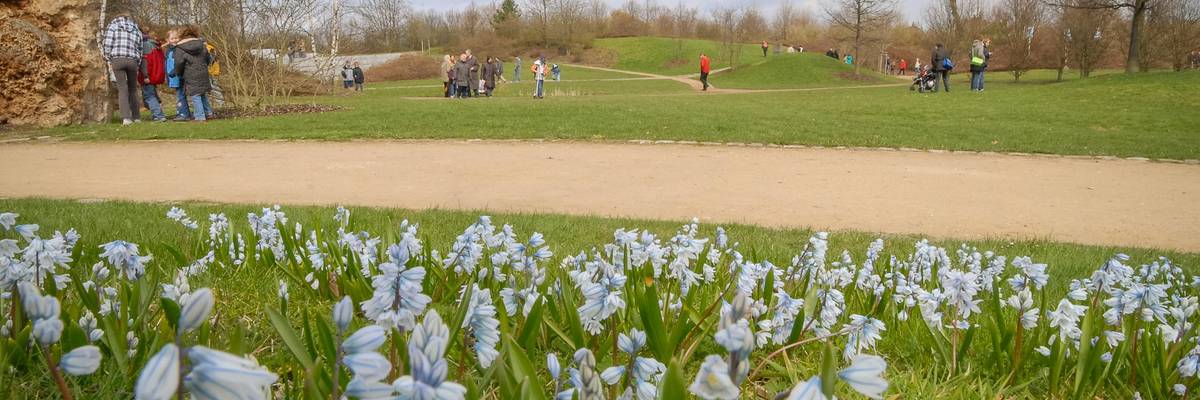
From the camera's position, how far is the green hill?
1624 inches

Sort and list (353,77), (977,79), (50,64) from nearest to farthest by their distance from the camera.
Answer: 1. (50,64)
2. (977,79)
3. (353,77)

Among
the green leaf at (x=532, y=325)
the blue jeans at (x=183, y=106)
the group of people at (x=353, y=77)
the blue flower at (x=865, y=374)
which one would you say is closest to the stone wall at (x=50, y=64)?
the blue jeans at (x=183, y=106)

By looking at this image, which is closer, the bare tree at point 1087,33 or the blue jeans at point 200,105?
the blue jeans at point 200,105

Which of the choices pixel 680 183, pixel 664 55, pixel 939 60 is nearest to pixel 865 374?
pixel 680 183

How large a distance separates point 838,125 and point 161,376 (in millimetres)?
14557

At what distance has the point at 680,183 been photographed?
7.94 metres

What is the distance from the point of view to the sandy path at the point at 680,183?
6.45 m

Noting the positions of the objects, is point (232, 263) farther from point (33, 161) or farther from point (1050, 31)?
point (1050, 31)

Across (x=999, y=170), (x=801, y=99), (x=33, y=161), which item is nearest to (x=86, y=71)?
(x=33, y=161)

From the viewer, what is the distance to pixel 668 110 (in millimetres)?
17484

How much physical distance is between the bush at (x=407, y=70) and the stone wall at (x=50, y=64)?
35.6 m

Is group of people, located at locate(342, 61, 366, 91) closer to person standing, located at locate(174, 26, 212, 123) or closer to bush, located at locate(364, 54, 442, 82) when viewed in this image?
bush, located at locate(364, 54, 442, 82)

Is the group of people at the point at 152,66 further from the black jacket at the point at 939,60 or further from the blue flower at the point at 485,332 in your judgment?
the black jacket at the point at 939,60

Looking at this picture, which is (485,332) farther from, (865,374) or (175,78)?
(175,78)
